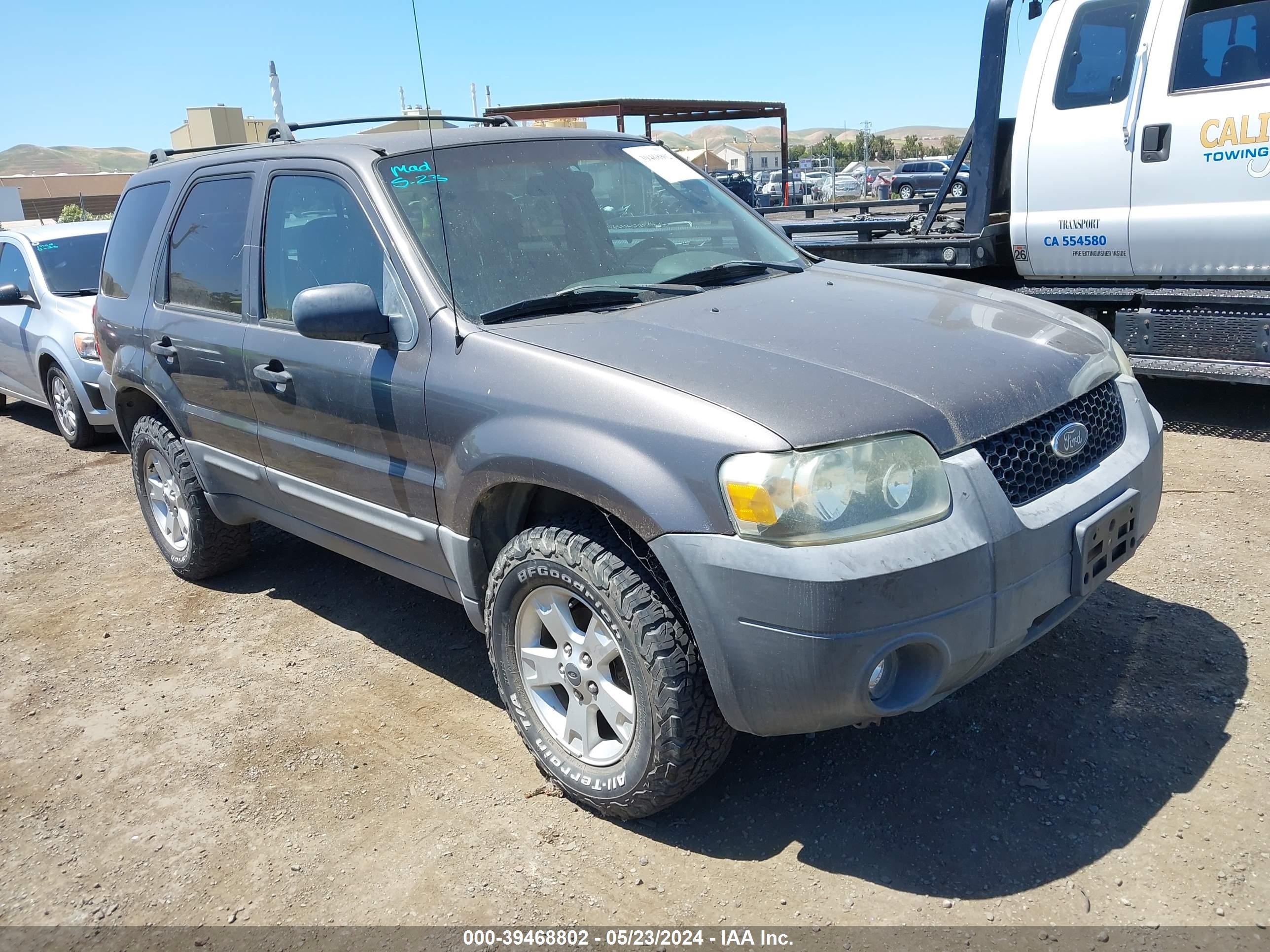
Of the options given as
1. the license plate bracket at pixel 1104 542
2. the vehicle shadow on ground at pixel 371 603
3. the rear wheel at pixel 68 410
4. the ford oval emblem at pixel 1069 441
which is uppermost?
the ford oval emblem at pixel 1069 441

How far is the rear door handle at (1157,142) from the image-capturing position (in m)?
5.45

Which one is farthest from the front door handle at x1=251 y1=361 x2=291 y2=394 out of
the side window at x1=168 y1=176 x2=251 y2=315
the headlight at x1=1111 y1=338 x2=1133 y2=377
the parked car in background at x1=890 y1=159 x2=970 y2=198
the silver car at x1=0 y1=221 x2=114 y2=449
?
the parked car in background at x1=890 y1=159 x2=970 y2=198

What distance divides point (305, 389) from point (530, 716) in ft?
4.77

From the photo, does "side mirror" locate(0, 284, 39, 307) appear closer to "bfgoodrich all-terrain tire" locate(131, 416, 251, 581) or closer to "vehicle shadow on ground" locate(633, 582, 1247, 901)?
"bfgoodrich all-terrain tire" locate(131, 416, 251, 581)

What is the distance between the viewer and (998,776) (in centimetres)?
291

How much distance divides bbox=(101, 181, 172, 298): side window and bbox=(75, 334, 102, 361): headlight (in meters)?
2.86

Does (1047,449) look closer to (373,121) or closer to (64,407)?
(373,121)

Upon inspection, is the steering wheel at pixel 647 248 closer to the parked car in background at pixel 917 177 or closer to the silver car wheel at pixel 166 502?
the silver car wheel at pixel 166 502

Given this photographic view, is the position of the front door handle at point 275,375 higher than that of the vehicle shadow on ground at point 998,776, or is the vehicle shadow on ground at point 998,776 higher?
the front door handle at point 275,375

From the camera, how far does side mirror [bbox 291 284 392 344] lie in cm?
303

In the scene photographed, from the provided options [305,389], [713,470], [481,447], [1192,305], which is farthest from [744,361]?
[1192,305]

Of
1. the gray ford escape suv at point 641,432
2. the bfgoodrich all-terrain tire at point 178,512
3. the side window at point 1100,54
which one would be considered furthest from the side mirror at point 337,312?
the side window at point 1100,54

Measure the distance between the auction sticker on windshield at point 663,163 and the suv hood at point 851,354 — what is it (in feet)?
2.69

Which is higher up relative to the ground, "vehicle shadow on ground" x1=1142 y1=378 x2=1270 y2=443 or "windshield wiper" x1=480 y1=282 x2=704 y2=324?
"windshield wiper" x1=480 y1=282 x2=704 y2=324
